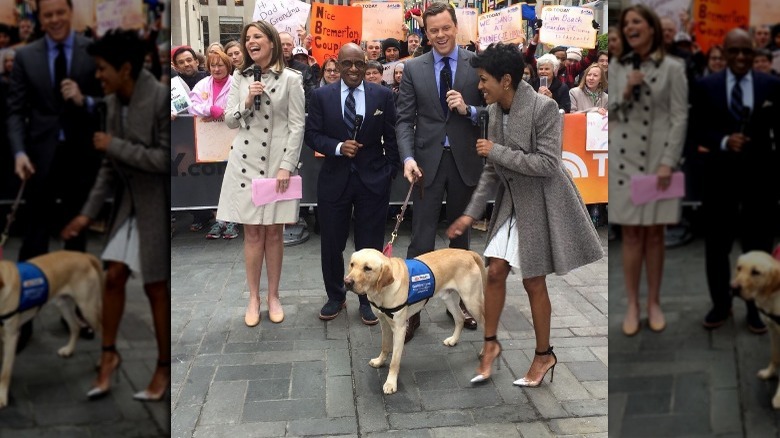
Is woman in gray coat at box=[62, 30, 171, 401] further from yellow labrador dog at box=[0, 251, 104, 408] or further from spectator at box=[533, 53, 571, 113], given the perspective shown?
spectator at box=[533, 53, 571, 113]

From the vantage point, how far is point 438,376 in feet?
13.4

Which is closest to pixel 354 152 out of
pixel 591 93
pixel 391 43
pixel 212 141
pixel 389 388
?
pixel 389 388

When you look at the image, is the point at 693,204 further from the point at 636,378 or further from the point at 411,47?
the point at 411,47

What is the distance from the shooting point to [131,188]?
3.52ft

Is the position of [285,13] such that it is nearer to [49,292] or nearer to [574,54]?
[574,54]

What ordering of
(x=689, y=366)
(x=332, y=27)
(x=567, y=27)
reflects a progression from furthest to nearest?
(x=567, y=27), (x=332, y=27), (x=689, y=366)

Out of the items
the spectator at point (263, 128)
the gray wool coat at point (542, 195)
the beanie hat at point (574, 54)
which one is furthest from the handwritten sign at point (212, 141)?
the beanie hat at point (574, 54)

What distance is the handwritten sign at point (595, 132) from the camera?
814 centimetres

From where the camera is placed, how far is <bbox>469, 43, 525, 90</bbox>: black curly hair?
3561 millimetres

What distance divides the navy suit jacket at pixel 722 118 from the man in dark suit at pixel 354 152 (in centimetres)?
383

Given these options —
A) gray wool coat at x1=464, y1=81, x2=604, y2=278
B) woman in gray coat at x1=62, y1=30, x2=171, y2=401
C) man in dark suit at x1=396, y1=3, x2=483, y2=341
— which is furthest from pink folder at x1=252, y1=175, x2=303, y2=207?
woman in gray coat at x1=62, y1=30, x2=171, y2=401

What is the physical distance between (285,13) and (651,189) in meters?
8.58

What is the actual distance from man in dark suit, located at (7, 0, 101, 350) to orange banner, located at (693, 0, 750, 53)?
0.91 metres

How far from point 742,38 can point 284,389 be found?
11.0 ft
